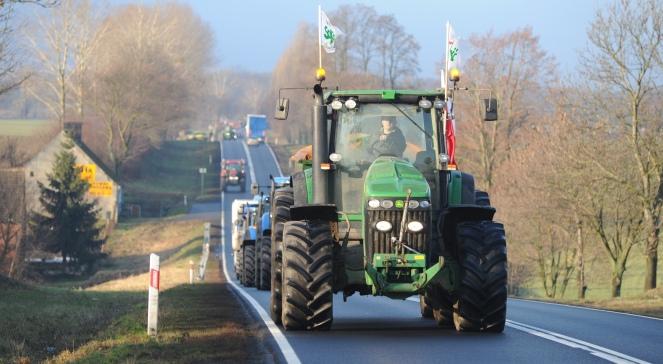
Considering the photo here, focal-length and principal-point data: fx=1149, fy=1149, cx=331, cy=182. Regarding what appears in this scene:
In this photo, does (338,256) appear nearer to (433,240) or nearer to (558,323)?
(433,240)

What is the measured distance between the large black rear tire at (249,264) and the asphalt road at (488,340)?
16901 mm

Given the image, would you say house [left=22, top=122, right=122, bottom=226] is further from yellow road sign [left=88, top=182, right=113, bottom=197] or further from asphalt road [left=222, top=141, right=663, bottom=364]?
asphalt road [left=222, top=141, right=663, bottom=364]

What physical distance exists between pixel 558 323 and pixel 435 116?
147 inches

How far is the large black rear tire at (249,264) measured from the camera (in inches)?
1442

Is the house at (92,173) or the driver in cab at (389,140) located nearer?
the driver in cab at (389,140)

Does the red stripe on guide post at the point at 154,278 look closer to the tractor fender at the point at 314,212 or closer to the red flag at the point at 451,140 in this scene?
the tractor fender at the point at 314,212

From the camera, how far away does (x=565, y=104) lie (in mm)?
42562

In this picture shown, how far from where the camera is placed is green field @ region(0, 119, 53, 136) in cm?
10336

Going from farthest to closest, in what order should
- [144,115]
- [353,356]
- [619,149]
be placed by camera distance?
[144,115]
[619,149]
[353,356]

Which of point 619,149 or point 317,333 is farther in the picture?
point 619,149

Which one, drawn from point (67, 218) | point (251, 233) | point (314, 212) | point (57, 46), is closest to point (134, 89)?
point (57, 46)

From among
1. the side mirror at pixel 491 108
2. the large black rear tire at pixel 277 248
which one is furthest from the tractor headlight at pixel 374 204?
the side mirror at pixel 491 108

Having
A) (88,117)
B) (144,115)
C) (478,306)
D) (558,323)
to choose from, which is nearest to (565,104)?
(558,323)

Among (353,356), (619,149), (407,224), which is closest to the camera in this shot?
(353,356)
